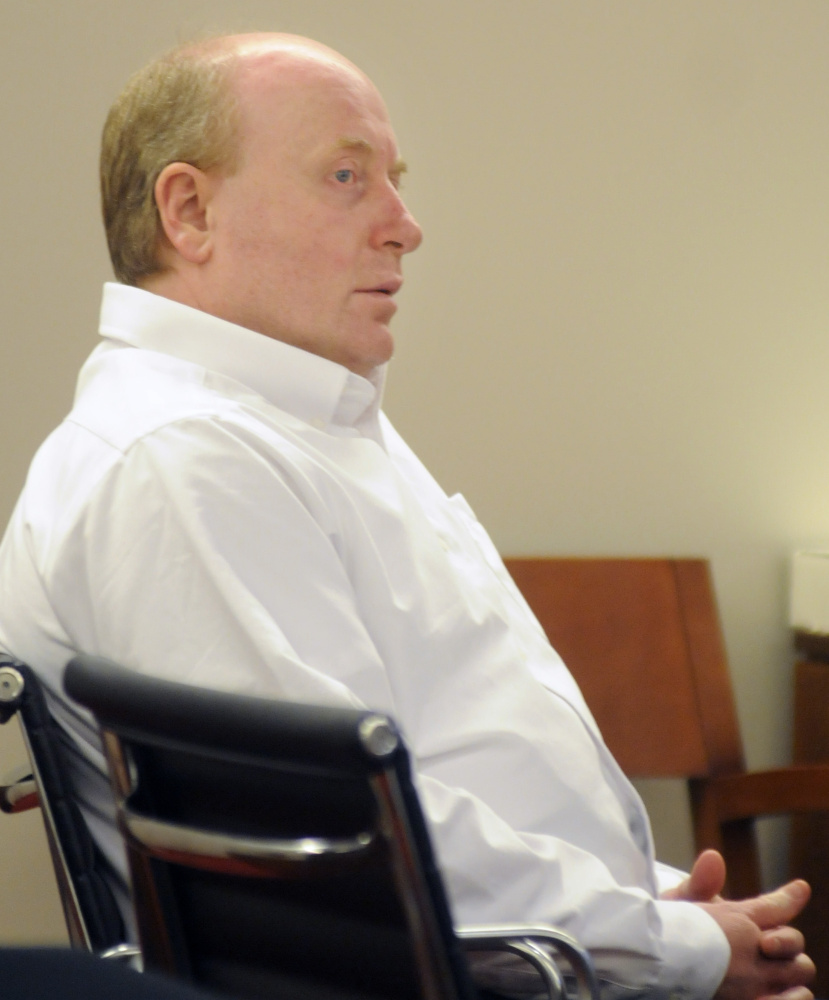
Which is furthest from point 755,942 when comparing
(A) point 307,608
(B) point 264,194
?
(B) point 264,194

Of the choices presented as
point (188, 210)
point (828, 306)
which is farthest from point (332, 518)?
point (828, 306)

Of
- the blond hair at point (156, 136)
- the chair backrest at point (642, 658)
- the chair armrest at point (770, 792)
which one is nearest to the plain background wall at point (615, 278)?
the chair backrest at point (642, 658)

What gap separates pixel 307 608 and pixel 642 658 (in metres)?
1.13

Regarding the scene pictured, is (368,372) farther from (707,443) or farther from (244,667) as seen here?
(707,443)

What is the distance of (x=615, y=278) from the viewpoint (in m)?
2.10

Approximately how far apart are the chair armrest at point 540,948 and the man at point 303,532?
0.09 m

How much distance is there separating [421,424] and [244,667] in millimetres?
1179

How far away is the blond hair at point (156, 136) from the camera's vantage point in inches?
46.0

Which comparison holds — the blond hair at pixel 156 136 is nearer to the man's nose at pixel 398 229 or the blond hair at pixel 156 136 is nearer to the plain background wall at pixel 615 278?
the man's nose at pixel 398 229

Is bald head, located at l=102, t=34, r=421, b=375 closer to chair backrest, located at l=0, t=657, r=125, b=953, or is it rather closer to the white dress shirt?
the white dress shirt

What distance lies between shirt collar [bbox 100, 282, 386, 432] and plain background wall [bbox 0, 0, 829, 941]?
2.19 feet

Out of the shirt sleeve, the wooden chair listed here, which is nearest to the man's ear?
the shirt sleeve

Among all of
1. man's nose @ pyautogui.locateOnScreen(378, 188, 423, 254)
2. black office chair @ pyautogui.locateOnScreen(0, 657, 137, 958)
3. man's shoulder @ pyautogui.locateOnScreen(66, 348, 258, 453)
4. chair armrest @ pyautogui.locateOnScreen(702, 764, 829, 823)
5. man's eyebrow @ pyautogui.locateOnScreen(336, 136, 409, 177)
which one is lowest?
chair armrest @ pyautogui.locateOnScreen(702, 764, 829, 823)

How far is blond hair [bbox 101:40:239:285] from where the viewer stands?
1168 mm
